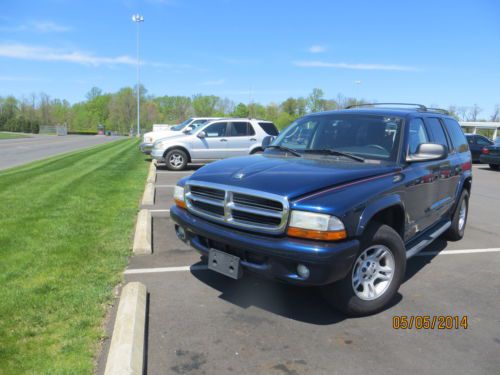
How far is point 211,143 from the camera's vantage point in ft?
48.2

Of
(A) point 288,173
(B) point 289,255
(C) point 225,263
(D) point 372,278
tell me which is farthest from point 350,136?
(C) point 225,263

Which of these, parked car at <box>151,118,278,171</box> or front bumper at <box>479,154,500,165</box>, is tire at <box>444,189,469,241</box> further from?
front bumper at <box>479,154,500,165</box>

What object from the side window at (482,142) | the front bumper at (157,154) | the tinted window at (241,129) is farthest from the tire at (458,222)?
the side window at (482,142)

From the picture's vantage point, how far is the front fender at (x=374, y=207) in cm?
325

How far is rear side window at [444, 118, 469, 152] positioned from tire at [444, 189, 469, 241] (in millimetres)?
717

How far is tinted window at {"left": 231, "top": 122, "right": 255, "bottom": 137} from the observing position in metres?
14.8

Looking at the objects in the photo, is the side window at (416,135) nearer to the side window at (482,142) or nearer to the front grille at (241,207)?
the front grille at (241,207)

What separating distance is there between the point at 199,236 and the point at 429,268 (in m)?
3.06

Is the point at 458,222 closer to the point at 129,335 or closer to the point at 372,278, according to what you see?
the point at 372,278

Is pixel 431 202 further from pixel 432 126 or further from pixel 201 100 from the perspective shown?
pixel 201 100

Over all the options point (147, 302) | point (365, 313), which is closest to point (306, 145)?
point (365, 313)

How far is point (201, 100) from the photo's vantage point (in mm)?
109500
